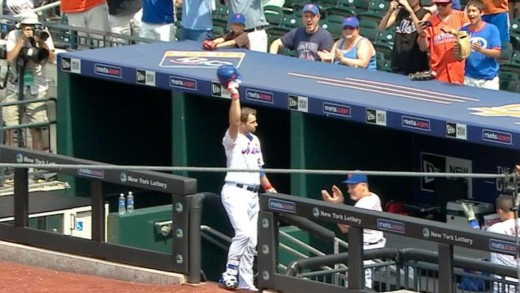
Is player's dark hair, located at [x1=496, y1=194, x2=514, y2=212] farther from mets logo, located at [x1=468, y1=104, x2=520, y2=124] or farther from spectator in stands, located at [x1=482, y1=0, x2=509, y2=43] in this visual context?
spectator in stands, located at [x1=482, y1=0, x2=509, y2=43]

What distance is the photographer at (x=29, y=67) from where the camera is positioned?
44.3ft

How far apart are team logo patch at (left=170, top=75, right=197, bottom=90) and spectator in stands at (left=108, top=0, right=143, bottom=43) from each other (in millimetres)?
2632

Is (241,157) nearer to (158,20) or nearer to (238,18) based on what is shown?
(238,18)

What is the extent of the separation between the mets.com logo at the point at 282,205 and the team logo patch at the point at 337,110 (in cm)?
130

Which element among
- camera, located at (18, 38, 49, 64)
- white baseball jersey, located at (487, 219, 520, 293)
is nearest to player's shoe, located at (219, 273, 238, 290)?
white baseball jersey, located at (487, 219, 520, 293)

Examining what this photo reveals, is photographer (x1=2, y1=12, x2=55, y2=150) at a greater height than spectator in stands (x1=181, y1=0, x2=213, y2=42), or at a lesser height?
lesser

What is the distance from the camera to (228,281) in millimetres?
10570

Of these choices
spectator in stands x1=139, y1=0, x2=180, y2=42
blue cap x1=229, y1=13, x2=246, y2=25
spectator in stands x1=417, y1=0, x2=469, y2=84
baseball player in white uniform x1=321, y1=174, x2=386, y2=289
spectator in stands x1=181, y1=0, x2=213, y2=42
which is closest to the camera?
baseball player in white uniform x1=321, y1=174, x2=386, y2=289

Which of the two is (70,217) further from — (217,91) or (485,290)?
(485,290)

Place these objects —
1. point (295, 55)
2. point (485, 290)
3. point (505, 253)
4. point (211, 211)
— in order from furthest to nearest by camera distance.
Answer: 1. point (295, 55)
2. point (211, 211)
3. point (485, 290)
4. point (505, 253)

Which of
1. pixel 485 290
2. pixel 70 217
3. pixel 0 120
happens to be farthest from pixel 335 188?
pixel 0 120

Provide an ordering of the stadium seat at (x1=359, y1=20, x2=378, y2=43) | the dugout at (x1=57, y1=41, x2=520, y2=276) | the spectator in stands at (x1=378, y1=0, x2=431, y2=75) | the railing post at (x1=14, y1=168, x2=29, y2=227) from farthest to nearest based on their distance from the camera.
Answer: the stadium seat at (x1=359, y1=20, x2=378, y2=43) → the spectator in stands at (x1=378, y1=0, x2=431, y2=75) → the railing post at (x1=14, y1=168, x2=29, y2=227) → the dugout at (x1=57, y1=41, x2=520, y2=276)

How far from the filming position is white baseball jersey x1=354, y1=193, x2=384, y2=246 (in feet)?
34.5

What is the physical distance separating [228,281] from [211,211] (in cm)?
190
